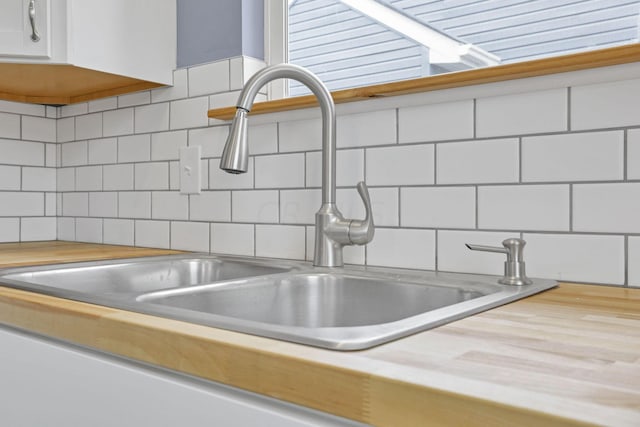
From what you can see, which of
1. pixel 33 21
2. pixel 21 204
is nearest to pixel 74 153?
pixel 21 204

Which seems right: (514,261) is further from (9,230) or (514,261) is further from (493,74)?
(9,230)

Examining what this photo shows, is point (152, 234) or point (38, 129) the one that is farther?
point (38, 129)

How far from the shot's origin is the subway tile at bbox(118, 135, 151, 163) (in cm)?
173

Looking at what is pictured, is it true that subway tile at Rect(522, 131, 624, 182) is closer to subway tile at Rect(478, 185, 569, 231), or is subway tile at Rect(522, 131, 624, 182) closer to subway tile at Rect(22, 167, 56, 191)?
subway tile at Rect(478, 185, 569, 231)

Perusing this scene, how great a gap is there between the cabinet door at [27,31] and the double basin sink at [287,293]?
0.57m

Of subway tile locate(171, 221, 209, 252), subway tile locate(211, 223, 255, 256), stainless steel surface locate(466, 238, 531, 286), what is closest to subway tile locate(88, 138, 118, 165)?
subway tile locate(171, 221, 209, 252)

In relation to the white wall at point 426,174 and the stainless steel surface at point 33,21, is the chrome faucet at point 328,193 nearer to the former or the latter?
the white wall at point 426,174

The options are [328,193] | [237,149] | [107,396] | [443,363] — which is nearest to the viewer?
[443,363]

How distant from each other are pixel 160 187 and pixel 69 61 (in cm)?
41

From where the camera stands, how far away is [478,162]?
1091 mm

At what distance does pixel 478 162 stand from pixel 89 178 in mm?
1344

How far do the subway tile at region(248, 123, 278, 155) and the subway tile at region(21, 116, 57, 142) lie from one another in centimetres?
95

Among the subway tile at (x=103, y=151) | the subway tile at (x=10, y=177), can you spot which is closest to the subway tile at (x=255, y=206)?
the subway tile at (x=103, y=151)

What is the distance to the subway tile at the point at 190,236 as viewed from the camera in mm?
1573
